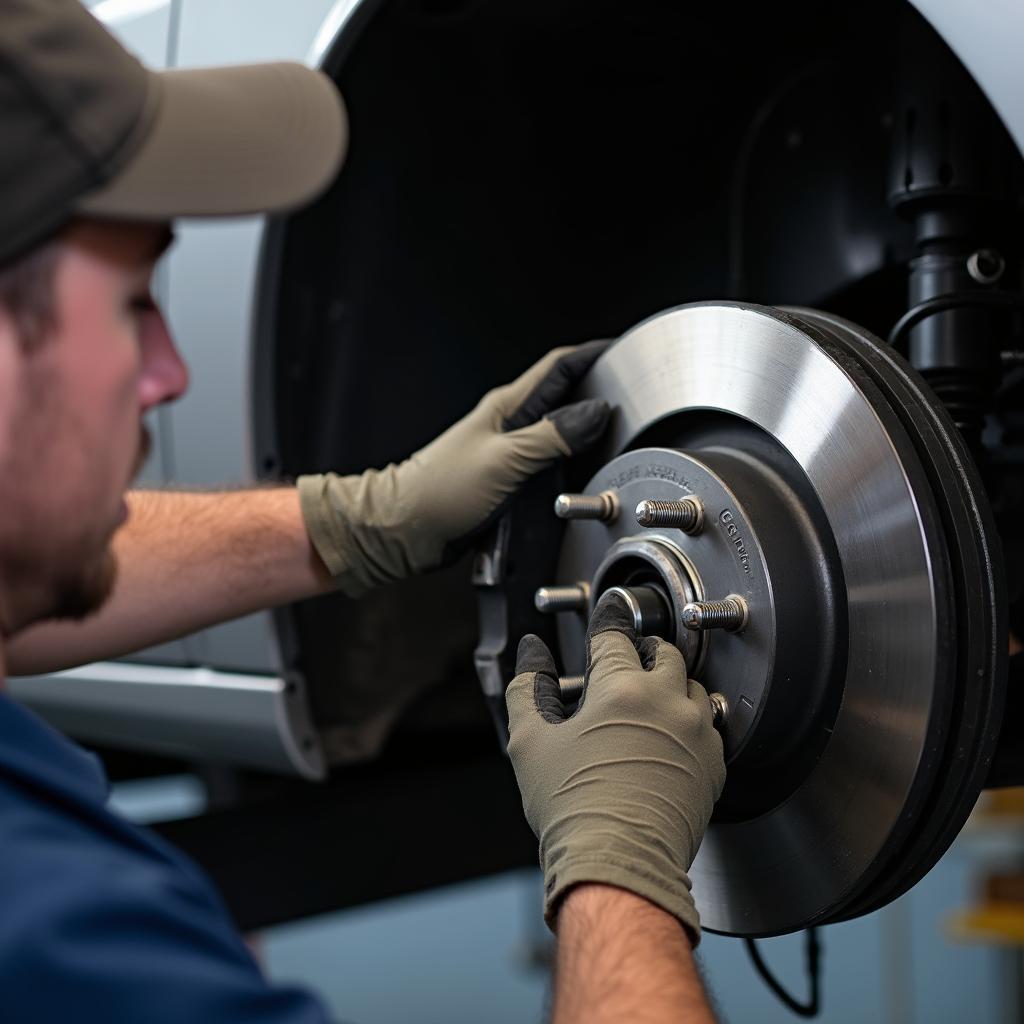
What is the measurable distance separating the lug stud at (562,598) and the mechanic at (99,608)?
4 cm

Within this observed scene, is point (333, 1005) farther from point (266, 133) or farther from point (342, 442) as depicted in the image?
point (266, 133)

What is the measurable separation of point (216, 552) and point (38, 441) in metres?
0.44

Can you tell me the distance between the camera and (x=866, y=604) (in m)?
0.67

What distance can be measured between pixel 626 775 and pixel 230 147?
37cm

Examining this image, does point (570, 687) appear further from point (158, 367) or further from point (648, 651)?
point (158, 367)

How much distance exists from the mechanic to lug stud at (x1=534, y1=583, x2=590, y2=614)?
0.12 feet

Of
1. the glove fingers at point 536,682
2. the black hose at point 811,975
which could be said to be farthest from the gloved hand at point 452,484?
the black hose at point 811,975

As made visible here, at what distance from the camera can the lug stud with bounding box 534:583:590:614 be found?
32.0 inches

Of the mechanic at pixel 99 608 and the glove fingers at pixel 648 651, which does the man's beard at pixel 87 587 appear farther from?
the glove fingers at pixel 648 651

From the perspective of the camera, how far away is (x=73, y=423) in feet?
1.79

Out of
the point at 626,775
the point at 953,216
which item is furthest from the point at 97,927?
the point at 953,216

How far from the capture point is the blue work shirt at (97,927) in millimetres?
441

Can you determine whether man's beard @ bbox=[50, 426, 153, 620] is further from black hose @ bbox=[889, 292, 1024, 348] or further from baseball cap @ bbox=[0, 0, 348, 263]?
black hose @ bbox=[889, 292, 1024, 348]

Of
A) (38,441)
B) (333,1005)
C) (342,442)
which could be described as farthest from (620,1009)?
(333,1005)
